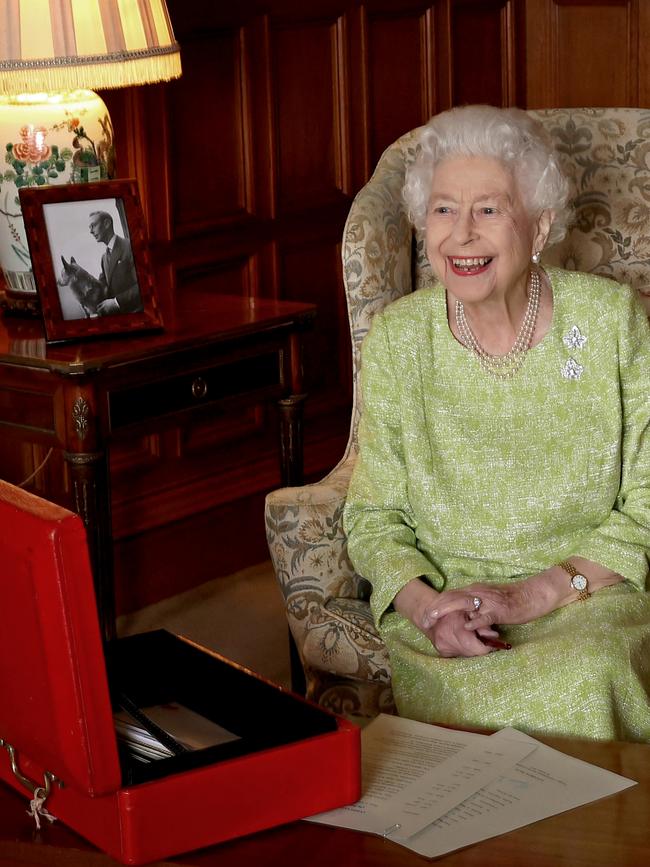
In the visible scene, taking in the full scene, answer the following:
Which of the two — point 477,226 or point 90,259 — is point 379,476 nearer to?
point 477,226

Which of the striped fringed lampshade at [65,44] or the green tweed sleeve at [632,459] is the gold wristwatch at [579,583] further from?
the striped fringed lampshade at [65,44]

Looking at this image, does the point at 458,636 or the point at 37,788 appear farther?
the point at 458,636

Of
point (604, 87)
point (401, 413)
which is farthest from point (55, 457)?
point (604, 87)

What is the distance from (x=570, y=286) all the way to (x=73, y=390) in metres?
0.81

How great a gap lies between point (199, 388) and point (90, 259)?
0.96 ft

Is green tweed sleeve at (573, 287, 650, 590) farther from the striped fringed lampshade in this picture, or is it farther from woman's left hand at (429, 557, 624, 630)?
Answer: the striped fringed lampshade

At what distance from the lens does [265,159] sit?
361cm

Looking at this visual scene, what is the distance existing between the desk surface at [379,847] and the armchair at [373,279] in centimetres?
70

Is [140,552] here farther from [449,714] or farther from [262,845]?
[262,845]

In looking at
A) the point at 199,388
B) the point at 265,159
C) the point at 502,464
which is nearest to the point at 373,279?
the point at 199,388

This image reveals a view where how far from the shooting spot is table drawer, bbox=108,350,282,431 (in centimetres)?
231

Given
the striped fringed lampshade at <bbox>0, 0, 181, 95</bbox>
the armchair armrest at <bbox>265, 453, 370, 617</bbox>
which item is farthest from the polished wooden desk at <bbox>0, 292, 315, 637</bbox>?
the striped fringed lampshade at <bbox>0, 0, 181, 95</bbox>

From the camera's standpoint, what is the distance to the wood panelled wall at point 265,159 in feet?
11.0

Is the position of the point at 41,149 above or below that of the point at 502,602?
above
